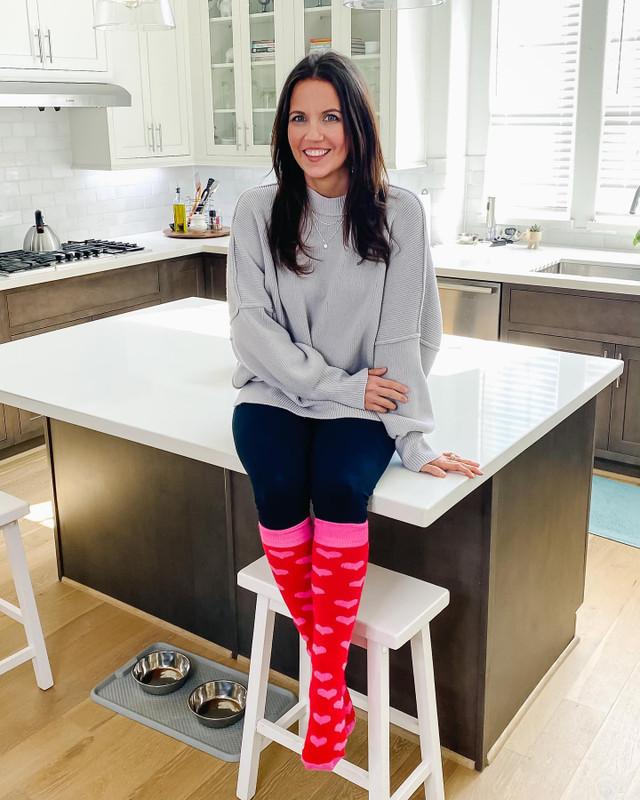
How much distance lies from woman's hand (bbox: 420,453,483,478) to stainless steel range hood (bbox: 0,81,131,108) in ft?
10.0

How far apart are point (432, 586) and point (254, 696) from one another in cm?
47

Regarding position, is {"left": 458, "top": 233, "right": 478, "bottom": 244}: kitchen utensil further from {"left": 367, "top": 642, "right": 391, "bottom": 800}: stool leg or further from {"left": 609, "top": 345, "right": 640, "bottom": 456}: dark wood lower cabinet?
{"left": 367, "top": 642, "right": 391, "bottom": 800}: stool leg

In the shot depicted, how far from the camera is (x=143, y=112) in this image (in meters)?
4.71

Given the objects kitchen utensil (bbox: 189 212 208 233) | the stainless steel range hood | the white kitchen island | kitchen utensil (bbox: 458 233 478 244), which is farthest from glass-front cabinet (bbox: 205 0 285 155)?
the white kitchen island

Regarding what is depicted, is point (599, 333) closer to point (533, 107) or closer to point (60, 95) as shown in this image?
point (533, 107)

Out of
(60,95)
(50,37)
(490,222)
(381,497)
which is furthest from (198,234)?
(381,497)

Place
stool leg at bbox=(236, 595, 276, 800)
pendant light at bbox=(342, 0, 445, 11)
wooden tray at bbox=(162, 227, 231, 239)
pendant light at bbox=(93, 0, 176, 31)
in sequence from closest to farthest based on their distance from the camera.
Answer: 1. stool leg at bbox=(236, 595, 276, 800)
2. pendant light at bbox=(342, 0, 445, 11)
3. pendant light at bbox=(93, 0, 176, 31)
4. wooden tray at bbox=(162, 227, 231, 239)

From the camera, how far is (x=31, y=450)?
4.23 m

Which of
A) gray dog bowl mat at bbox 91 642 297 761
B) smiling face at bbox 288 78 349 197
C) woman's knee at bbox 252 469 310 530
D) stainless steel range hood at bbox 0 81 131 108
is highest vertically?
stainless steel range hood at bbox 0 81 131 108

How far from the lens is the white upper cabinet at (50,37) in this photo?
390 cm

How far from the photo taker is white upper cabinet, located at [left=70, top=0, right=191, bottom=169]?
4.52 m

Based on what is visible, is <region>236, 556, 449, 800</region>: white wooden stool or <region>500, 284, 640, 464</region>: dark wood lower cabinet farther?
<region>500, 284, 640, 464</region>: dark wood lower cabinet

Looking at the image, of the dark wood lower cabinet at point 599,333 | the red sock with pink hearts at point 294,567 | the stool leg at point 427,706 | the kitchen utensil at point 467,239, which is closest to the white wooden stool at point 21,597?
the red sock with pink hearts at point 294,567

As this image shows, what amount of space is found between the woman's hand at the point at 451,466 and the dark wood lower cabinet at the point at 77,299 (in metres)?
2.76
